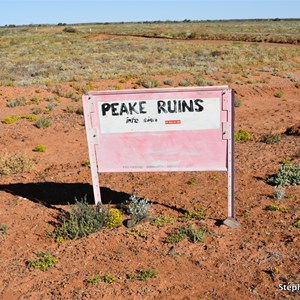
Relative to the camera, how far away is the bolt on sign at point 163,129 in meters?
5.50

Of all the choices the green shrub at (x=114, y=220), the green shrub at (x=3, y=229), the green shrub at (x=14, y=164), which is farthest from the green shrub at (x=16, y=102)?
the green shrub at (x=114, y=220)

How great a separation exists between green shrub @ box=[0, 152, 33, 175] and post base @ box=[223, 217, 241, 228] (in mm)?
5028

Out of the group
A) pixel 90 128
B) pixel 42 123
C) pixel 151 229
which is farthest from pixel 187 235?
pixel 42 123

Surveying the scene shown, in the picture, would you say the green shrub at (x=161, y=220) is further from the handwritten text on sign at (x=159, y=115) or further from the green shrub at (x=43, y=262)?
the green shrub at (x=43, y=262)

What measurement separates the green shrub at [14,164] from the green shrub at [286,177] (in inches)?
205

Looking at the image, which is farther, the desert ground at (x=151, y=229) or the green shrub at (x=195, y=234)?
the green shrub at (x=195, y=234)

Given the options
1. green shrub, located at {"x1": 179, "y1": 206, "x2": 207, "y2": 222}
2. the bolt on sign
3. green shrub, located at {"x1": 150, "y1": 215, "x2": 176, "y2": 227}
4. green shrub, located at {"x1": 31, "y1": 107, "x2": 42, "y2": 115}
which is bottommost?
green shrub, located at {"x1": 31, "y1": 107, "x2": 42, "y2": 115}

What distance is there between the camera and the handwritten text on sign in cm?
550

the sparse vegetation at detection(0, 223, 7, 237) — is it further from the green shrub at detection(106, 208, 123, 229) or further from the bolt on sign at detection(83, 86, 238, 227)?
the bolt on sign at detection(83, 86, 238, 227)

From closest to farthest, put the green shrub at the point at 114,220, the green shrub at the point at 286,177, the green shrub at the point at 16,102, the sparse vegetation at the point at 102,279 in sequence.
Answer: the sparse vegetation at the point at 102,279, the green shrub at the point at 114,220, the green shrub at the point at 286,177, the green shrub at the point at 16,102

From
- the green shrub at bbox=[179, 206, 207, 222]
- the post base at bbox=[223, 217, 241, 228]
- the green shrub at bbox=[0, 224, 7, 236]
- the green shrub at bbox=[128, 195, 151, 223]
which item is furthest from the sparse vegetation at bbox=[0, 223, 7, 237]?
the post base at bbox=[223, 217, 241, 228]

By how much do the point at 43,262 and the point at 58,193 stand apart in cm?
250

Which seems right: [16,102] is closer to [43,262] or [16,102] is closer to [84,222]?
[84,222]

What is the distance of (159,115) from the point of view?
5617 mm
